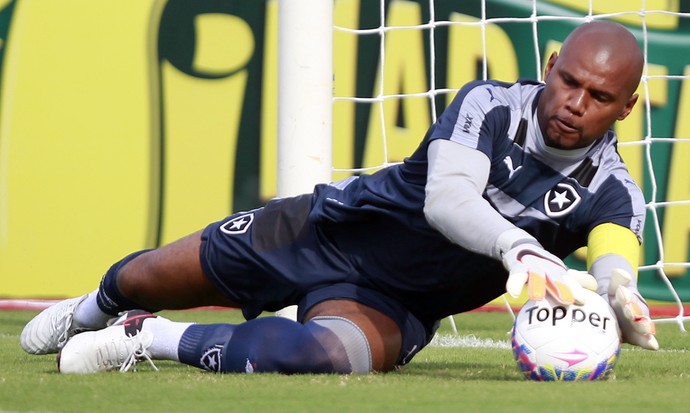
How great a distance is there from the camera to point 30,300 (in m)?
7.10

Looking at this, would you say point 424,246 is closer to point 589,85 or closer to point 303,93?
point 589,85

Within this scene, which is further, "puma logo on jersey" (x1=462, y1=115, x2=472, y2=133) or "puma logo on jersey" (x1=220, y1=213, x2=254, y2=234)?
"puma logo on jersey" (x1=220, y1=213, x2=254, y2=234)

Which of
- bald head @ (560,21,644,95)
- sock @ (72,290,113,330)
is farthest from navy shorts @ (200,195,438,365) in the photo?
bald head @ (560,21,644,95)

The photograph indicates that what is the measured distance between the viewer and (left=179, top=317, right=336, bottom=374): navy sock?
9.93 ft

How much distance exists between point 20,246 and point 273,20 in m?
2.06

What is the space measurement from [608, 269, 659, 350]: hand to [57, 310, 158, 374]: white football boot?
118 centimetres

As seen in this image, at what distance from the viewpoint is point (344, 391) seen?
2676 millimetres

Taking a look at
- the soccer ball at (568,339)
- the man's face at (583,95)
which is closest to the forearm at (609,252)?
the soccer ball at (568,339)

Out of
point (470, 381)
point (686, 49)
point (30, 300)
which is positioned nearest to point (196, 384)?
point (470, 381)

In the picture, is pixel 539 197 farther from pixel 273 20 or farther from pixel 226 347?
pixel 273 20

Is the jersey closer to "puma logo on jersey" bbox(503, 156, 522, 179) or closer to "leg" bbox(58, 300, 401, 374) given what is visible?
"puma logo on jersey" bbox(503, 156, 522, 179)

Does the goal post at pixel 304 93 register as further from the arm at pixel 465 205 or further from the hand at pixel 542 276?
the hand at pixel 542 276

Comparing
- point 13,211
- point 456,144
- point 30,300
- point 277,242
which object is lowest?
point 30,300

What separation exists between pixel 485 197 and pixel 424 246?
9.5 inches
